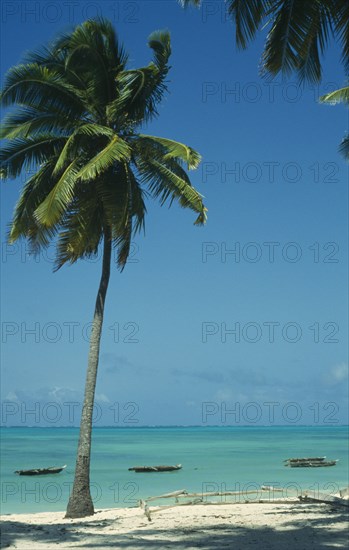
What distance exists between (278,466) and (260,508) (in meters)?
34.5

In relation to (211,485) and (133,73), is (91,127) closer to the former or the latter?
(133,73)

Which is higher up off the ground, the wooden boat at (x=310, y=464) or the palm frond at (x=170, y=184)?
the palm frond at (x=170, y=184)

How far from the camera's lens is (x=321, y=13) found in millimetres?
14172

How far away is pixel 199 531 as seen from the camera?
1533cm

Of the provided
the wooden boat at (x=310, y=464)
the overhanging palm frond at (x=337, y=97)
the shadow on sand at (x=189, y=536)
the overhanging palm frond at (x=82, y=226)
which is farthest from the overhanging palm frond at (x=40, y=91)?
the wooden boat at (x=310, y=464)

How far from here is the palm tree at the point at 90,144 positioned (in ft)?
65.4

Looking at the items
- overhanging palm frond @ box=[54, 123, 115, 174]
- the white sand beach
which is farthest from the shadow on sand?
overhanging palm frond @ box=[54, 123, 115, 174]

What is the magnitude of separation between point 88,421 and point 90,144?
807 centimetres

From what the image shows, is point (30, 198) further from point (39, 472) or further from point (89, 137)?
point (39, 472)

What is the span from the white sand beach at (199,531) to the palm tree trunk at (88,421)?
476 millimetres

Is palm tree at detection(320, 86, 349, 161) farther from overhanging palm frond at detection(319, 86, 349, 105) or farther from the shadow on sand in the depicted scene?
the shadow on sand

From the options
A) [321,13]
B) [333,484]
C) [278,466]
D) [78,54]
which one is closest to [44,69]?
[78,54]

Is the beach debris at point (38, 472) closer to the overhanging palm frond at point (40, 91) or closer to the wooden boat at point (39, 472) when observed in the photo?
the wooden boat at point (39, 472)

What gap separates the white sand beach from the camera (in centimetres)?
1320
